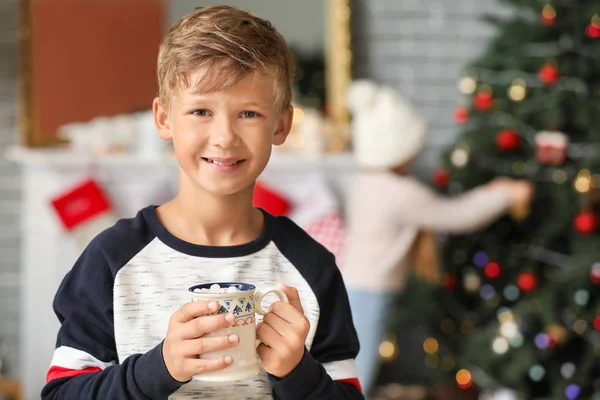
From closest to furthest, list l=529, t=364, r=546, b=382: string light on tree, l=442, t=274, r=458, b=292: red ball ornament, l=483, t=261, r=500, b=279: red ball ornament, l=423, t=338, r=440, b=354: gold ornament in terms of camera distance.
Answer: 1. l=529, t=364, r=546, b=382: string light on tree
2. l=483, t=261, r=500, b=279: red ball ornament
3. l=442, t=274, r=458, b=292: red ball ornament
4. l=423, t=338, r=440, b=354: gold ornament

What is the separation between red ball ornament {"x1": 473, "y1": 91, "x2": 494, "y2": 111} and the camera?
349 cm

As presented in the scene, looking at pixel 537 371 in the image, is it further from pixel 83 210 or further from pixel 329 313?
pixel 329 313

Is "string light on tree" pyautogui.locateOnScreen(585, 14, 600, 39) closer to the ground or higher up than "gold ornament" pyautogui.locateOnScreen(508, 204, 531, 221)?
higher up

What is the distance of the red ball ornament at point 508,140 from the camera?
339cm

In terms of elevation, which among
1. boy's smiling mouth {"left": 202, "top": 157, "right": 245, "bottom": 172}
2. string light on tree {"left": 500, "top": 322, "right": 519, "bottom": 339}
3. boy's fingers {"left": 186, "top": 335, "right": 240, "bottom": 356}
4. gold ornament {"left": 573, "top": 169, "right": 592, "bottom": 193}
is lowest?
string light on tree {"left": 500, "top": 322, "right": 519, "bottom": 339}

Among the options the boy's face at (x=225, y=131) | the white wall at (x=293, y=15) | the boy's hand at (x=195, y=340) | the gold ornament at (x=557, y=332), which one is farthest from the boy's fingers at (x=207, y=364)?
the white wall at (x=293, y=15)

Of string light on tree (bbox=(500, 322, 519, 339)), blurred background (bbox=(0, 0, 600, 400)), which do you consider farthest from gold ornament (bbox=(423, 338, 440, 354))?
string light on tree (bbox=(500, 322, 519, 339))

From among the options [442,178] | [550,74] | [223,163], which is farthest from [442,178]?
[223,163]

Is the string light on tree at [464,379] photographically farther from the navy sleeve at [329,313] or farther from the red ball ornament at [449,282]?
the navy sleeve at [329,313]

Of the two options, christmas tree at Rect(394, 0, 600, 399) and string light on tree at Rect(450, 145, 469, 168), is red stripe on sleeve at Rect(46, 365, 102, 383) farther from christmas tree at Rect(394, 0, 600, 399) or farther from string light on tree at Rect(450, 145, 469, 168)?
string light on tree at Rect(450, 145, 469, 168)

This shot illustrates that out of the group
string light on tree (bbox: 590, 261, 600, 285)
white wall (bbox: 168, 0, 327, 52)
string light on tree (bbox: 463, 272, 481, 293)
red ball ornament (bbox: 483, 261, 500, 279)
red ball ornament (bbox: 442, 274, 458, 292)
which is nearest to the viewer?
string light on tree (bbox: 590, 261, 600, 285)

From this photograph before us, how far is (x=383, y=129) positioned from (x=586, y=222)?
3.21 feet

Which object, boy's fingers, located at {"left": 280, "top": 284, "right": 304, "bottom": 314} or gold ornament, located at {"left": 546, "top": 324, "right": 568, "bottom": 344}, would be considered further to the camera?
gold ornament, located at {"left": 546, "top": 324, "right": 568, "bottom": 344}

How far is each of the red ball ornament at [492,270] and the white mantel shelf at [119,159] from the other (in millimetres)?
907
